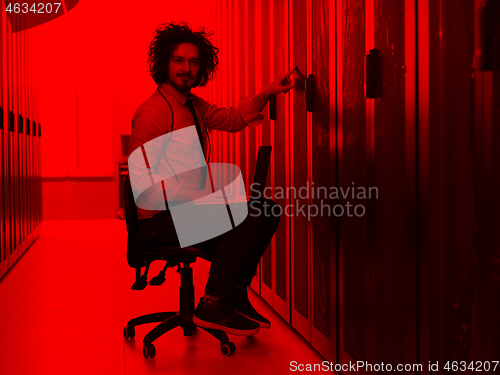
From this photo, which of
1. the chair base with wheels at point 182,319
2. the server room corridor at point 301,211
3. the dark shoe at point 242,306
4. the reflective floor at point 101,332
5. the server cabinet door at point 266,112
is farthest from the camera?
the server cabinet door at point 266,112

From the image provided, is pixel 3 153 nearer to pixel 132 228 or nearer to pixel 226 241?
pixel 132 228

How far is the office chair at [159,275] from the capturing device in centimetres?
201

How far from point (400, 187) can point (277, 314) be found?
1.47 meters

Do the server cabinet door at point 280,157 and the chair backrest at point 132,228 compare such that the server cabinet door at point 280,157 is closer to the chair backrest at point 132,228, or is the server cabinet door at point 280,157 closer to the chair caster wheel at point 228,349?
the chair caster wheel at point 228,349

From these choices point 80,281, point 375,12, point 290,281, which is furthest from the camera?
point 80,281

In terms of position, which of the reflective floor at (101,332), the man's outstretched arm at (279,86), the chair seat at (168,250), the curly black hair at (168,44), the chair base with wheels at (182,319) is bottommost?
the reflective floor at (101,332)

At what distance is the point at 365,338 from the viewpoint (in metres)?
1.64

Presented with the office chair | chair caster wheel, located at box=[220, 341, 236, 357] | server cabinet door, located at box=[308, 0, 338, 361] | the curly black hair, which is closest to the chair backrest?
the office chair

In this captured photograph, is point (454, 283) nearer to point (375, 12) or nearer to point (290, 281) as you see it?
point (375, 12)

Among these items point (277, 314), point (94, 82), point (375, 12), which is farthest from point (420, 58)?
point (94, 82)

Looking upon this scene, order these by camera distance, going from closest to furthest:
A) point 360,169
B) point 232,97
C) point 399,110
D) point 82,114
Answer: point 399,110
point 360,169
point 232,97
point 82,114

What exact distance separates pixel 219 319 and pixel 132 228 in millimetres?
515

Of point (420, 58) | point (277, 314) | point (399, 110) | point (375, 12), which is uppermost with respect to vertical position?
point (375, 12)

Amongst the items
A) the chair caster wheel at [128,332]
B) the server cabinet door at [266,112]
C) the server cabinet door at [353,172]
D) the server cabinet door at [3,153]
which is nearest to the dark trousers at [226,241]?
the server cabinet door at [353,172]
